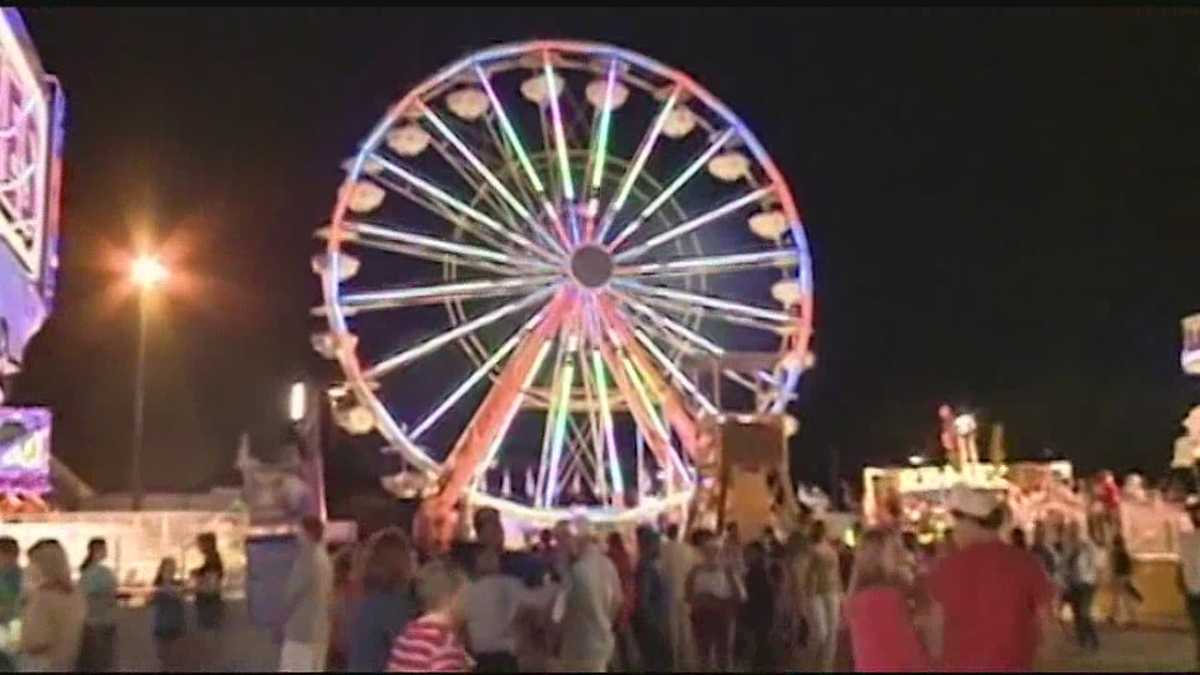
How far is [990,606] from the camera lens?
6.98 meters

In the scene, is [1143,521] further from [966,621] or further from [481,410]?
[966,621]

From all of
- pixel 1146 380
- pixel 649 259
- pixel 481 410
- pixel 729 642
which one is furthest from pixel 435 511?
pixel 1146 380

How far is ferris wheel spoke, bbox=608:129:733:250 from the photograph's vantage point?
1182 inches

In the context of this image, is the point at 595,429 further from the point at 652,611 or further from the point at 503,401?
the point at 652,611

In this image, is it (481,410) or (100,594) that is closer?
(100,594)

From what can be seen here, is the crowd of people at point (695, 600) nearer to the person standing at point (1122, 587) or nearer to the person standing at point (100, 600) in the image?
the person standing at point (1122, 587)

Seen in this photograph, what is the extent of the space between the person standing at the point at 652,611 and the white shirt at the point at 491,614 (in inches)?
184

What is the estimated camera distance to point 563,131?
3000 centimetres

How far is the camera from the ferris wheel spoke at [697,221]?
30.0 m

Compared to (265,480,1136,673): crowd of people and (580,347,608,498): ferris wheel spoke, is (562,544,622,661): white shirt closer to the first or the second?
(265,480,1136,673): crowd of people

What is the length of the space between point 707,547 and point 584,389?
52.1ft

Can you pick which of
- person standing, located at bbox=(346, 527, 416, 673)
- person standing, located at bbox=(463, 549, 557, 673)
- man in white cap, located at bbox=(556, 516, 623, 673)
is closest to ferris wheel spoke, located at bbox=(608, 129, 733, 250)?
man in white cap, located at bbox=(556, 516, 623, 673)

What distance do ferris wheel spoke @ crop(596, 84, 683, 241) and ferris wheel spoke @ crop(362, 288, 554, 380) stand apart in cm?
170

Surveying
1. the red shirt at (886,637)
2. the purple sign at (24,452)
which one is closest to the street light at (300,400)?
the red shirt at (886,637)
